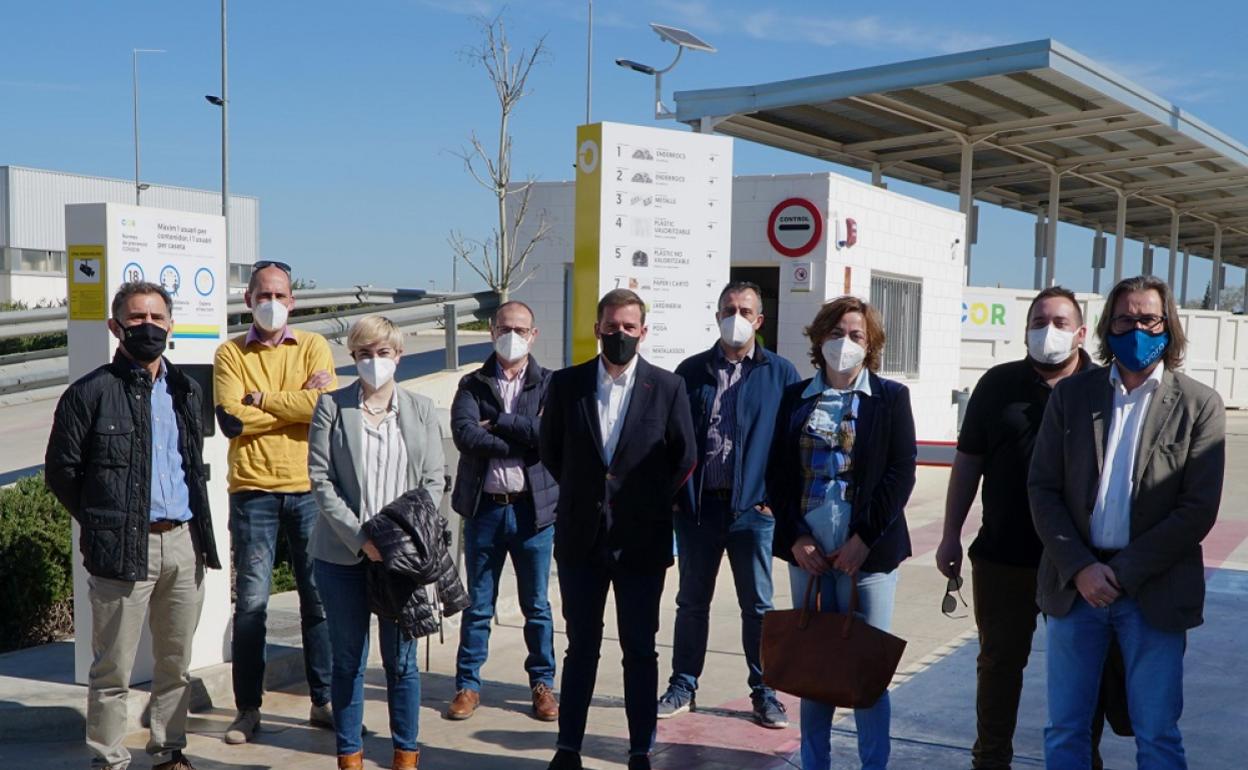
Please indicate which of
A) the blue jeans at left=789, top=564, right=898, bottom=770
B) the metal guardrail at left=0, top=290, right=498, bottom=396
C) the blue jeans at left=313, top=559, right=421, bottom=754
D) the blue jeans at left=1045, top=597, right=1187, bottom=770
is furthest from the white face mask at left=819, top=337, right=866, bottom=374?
the metal guardrail at left=0, top=290, right=498, bottom=396

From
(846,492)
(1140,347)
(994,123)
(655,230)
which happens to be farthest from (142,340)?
(994,123)

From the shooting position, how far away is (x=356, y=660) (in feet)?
15.4

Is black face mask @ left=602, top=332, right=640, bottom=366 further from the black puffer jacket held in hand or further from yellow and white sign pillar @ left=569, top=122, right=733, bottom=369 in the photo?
yellow and white sign pillar @ left=569, top=122, right=733, bottom=369

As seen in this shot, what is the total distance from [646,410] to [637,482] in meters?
0.30

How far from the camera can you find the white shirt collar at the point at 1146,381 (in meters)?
3.94

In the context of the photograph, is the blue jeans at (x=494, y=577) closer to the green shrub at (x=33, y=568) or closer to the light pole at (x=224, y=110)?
the green shrub at (x=33, y=568)

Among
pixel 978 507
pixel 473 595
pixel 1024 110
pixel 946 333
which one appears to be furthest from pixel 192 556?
pixel 1024 110

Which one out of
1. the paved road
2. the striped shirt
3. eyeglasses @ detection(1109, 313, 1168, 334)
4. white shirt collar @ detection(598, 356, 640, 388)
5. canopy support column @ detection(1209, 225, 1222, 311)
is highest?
canopy support column @ detection(1209, 225, 1222, 311)

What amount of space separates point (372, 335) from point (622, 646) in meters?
1.66

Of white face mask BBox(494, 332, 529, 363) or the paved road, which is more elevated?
white face mask BBox(494, 332, 529, 363)

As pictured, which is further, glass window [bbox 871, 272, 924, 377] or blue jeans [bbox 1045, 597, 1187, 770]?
glass window [bbox 871, 272, 924, 377]

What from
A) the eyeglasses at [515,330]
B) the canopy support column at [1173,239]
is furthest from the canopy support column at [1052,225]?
the eyeglasses at [515,330]

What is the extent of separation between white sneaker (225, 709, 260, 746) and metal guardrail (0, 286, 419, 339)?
3564 millimetres

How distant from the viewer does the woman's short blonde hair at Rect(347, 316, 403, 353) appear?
4809 mm
